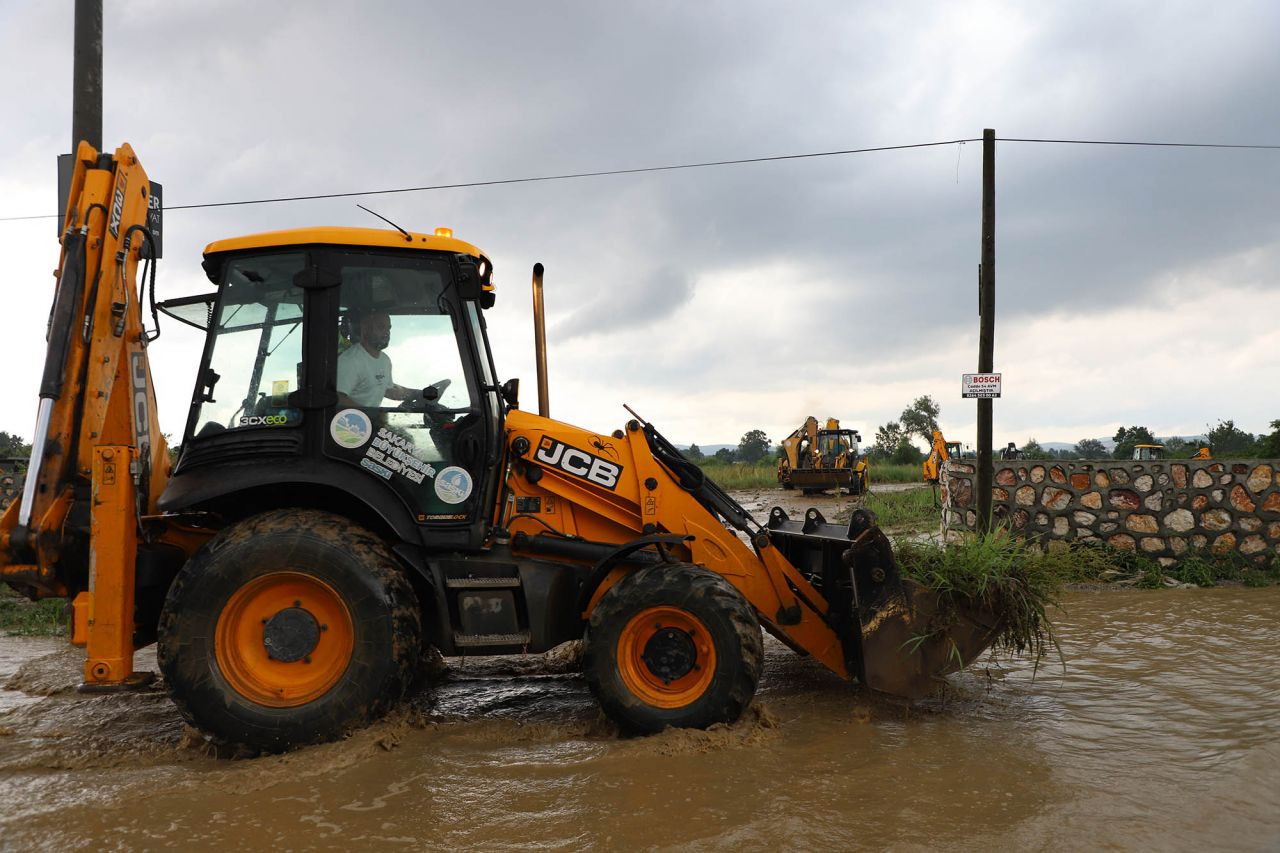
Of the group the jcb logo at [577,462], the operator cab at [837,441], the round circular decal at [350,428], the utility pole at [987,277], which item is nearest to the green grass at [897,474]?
the operator cab at [837,441]

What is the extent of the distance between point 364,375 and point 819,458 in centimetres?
2238

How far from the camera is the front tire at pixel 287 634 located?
14.5ft

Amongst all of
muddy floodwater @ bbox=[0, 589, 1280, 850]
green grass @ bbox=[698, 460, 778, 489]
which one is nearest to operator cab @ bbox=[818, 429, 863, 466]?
green grass @ bbox=[698, 460, 778, 489]

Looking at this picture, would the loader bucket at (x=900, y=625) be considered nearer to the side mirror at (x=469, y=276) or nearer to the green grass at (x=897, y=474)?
the side mirror at (x=469, y=276)

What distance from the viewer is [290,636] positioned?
4566 millimetres

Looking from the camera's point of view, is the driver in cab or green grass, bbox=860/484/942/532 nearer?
the driver in cab

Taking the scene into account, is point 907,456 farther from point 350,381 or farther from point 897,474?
point 350,381

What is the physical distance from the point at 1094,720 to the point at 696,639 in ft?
7.55

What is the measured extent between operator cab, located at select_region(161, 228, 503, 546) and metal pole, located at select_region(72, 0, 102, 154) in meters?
3.01

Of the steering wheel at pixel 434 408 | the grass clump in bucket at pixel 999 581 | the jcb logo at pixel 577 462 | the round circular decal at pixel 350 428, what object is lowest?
the grass clump in bucket at pixel 999 581

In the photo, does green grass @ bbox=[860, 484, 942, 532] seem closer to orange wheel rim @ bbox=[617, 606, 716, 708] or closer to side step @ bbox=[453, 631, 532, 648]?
orange wheel rim @ bbox=[617, 606, 716, 708]

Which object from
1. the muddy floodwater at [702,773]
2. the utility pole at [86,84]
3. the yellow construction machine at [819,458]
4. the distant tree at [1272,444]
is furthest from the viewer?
the yellow construction machine at [819,458]

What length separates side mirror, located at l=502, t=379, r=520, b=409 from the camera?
201 inches

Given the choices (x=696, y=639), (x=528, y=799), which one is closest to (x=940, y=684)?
(x=696, y=639)
